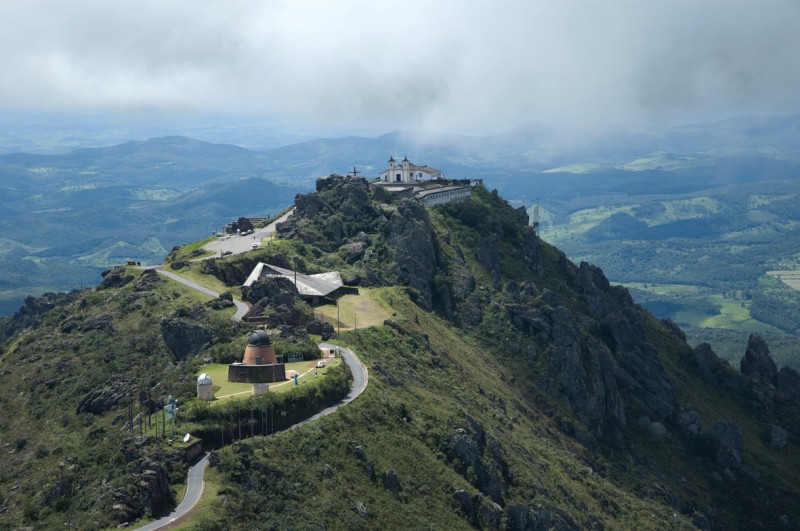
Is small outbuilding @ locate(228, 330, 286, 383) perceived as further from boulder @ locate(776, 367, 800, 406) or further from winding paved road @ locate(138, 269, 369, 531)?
boulder @ locate(776, 367, 800, 406)

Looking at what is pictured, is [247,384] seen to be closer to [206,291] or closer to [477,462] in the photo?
[477,462]

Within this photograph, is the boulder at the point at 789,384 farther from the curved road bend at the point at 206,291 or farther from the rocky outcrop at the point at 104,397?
the rocky outcrop at the point at 104,397

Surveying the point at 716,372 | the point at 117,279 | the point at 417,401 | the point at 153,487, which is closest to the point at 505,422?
the point at 417,401

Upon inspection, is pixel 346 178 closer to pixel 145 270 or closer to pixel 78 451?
pixel 145 270

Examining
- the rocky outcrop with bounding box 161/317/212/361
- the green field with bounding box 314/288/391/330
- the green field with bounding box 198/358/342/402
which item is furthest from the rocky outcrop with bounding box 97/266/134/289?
the green field with bounding box 198/358/342/402

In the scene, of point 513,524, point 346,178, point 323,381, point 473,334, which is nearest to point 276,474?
point 323,381

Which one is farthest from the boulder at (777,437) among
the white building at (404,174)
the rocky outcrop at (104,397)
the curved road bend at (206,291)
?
the rocky outcrop at (104,397)
